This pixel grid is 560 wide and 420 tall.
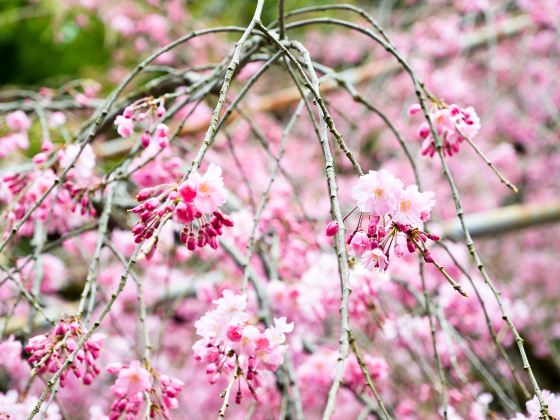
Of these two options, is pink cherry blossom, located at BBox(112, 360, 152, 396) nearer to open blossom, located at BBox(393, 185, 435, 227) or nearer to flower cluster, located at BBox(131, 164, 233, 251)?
flower cluster, located at BBox(131, 164, 233, 251)

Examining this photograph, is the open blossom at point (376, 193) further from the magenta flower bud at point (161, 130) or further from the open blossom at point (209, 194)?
the magenta flower bud at point (161, 130)

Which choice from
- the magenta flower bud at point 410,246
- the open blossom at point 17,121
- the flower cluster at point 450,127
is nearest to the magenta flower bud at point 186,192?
the magenta flower bud at point 410,246

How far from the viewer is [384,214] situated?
2.60 feet

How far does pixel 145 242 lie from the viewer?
30.7 inches

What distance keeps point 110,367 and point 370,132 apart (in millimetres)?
3437

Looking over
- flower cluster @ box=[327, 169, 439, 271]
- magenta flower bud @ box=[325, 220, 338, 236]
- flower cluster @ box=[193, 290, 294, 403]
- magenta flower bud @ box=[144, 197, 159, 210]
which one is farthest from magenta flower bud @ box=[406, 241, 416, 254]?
magenta flower bud @ box=[144, 197, 159, 210]

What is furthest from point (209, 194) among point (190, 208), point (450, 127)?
point (450, 127)

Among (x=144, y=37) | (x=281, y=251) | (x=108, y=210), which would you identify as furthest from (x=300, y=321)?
(x=144, y=37)

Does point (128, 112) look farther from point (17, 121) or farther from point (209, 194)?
point (17, 121)

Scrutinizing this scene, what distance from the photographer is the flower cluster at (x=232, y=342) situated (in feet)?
2.81

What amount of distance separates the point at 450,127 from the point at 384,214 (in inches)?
14.4

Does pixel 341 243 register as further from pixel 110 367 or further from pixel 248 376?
pixel 110 367

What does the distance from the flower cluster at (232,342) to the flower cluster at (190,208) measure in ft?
0.42

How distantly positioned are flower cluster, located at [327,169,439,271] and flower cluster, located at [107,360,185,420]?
0.37m
